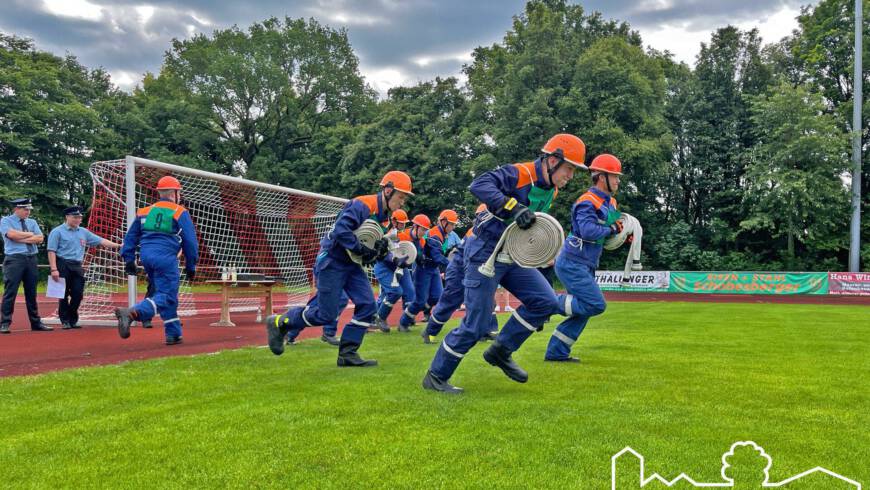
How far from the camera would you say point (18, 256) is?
Result: 10.1 m

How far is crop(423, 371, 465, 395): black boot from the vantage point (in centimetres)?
495

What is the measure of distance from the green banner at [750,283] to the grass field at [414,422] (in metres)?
21.2

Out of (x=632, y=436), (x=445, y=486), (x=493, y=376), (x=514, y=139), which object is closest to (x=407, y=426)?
(x=445, y=486)

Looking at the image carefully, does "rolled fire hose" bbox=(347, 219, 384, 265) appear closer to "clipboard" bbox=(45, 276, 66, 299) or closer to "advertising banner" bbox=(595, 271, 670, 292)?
"clipboard" bbox=(45, 276, 66, 299)

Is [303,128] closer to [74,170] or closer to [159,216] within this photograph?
[74,170]

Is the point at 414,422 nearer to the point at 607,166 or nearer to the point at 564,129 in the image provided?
the point at 607,166

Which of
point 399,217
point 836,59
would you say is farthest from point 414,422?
point 836,59

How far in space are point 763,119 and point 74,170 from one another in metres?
39.8

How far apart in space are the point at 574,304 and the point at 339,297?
8.59 ft

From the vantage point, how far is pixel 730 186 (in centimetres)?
3566

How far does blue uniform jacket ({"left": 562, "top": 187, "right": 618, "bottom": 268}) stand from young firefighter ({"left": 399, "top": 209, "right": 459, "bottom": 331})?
391 cm

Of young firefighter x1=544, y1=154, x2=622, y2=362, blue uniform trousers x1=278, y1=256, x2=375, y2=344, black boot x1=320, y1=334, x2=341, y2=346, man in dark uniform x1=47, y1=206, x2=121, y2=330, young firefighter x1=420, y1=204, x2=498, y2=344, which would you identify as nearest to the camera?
blue uniform trousers x1=278, y1=256, x2=375, y2=344

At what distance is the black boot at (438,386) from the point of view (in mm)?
4951

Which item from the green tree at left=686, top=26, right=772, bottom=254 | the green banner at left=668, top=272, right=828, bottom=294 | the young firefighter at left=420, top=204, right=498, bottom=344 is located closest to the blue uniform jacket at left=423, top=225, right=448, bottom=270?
the young firefighter at left=420, top=204, right=498, bottom=344
